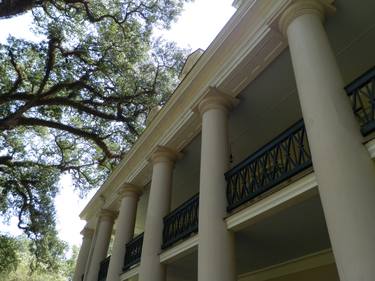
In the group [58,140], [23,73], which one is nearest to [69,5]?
[23,73]

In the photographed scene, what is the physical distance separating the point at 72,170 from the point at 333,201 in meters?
19.5

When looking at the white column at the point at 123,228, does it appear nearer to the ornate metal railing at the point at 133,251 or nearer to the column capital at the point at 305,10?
the ornate metal railing at the point at 133,251

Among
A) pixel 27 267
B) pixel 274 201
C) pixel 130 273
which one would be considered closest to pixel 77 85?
pixel 130 273

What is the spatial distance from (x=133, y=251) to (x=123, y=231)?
987 millimetres

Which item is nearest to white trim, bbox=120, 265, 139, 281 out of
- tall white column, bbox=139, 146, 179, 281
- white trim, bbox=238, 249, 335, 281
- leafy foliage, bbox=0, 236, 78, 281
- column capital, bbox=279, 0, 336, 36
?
tall white column, bbox=139, 146, 179, 281

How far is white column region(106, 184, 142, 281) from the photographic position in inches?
426

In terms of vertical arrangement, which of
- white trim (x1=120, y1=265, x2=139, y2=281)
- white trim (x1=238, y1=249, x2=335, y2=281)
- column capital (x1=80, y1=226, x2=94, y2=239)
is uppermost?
column capital (x1=80, y1=226, x2=94, y2=239)

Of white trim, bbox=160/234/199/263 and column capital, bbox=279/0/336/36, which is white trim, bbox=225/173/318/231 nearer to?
white trim, bbox=160/234/199/263

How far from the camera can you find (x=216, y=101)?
8.10m

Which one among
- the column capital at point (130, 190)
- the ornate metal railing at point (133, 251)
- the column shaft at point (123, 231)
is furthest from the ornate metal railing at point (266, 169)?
the column capital at point (130, 190)

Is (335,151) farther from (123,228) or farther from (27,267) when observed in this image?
(27,267)

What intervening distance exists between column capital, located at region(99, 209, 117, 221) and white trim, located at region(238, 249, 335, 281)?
6.87m

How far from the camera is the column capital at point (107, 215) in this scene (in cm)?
1430

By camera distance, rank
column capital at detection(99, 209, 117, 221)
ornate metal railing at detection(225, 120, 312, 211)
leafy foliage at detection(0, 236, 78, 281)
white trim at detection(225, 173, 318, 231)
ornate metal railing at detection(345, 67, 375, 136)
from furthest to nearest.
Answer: leafy foliage at detection(0, 236, 78, 281) → column capital at detection(99, 209, 117, 221) → ornate metal railing at detection(225, 120, 312, 211) → white trim at detection(225, 173, 318, 231) → ornate metal railing at detection(345, 67, 375, 136)
